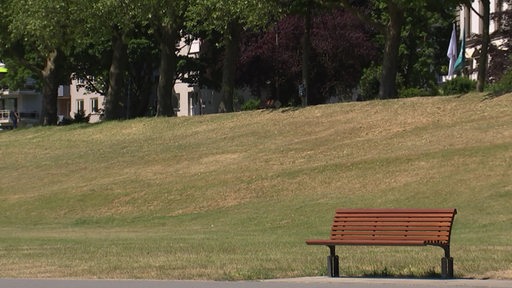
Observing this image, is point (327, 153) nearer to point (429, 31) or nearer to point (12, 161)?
point (12, 161)

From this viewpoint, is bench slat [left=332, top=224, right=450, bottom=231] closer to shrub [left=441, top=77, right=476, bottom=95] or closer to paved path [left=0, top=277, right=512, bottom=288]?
paved path [left=0, top=277, right=512, bottom=288]

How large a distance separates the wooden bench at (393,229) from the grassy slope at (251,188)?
1.89 feet

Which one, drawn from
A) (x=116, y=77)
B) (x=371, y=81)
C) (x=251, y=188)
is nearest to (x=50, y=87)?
(x=116, y=77)

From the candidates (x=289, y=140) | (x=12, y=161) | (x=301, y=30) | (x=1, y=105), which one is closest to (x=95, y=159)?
(x=12, y=161)

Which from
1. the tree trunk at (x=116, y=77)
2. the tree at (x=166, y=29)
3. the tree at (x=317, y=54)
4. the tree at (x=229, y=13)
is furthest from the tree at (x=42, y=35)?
the tree at (x=317, y=54)

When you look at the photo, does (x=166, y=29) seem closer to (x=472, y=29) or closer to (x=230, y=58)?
(x=230, y=58)

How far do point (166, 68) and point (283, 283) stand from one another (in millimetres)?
37844

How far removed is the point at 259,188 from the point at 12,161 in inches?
677

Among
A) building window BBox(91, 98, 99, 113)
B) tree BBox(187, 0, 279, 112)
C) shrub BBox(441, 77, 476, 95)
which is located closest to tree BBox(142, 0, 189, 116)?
tree BBox(187, 0, 279, 112)

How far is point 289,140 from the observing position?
40.9 m

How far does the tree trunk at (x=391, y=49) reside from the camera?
43.1 metres

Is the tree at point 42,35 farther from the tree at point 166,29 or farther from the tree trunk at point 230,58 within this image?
the tree trunk at point 230,58

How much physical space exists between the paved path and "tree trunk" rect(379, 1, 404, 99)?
28.5 meters

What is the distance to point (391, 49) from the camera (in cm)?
4381
